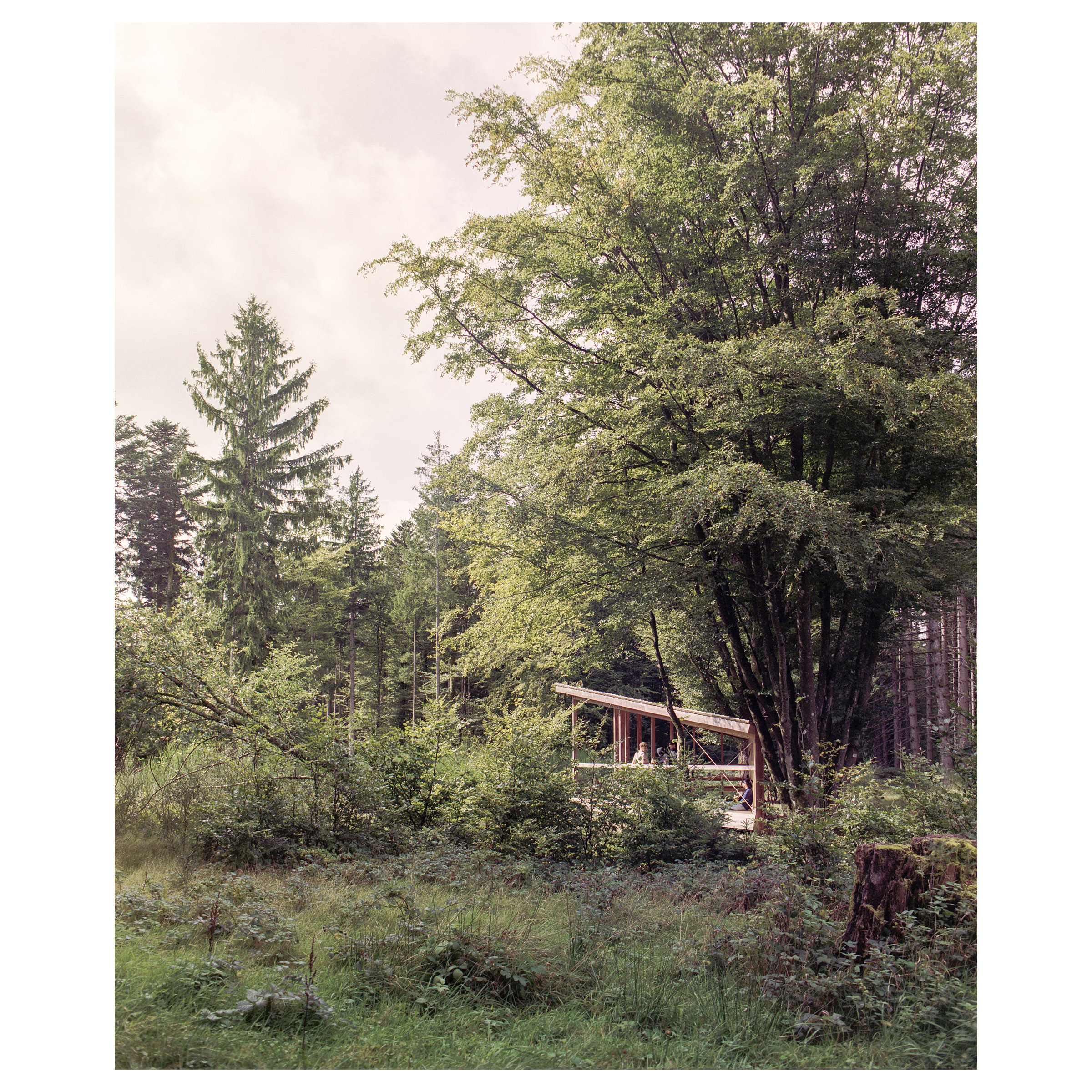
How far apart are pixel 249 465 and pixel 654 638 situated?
414 inches

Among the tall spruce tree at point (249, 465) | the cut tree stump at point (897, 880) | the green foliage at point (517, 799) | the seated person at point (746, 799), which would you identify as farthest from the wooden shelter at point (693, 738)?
the tall spruce tree at point (249, 465)

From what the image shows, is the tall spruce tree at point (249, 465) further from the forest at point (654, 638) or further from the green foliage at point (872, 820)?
the green foliage at point (872, 820)

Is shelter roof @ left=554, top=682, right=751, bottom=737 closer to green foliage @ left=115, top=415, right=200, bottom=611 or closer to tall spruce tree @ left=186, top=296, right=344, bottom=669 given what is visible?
tall spruce tree @ left=186, top=296, right=344, bottom=669

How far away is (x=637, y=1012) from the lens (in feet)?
10.0

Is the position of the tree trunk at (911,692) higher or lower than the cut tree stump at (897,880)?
lower

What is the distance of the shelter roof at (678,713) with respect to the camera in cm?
841

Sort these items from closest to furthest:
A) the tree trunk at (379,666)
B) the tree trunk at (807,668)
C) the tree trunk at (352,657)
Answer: the tree trunk at (807,668), the tree trunk at (352,657), the tree trunk at (379,666)

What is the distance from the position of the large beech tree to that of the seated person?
2.93ft

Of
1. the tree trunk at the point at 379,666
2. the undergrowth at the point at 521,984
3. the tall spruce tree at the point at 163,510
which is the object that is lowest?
the tree trunk at the point at 379,666

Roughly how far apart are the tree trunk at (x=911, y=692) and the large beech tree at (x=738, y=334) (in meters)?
7.38

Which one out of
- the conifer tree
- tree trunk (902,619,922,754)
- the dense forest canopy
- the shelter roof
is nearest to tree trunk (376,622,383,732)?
the conifer tree

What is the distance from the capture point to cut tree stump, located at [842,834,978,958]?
10.9ft

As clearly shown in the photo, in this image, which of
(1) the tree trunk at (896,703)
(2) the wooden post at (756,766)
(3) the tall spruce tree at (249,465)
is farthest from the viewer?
(1) the tree trunk at (896,703)

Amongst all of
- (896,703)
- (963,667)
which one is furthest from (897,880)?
(896,703)
